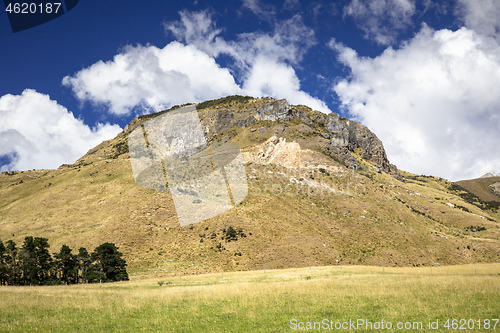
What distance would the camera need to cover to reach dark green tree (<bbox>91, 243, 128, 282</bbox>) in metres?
46.3

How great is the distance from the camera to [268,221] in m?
73.5

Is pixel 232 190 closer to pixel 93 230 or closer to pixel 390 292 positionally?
pixel 93 230

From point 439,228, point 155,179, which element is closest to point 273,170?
point 155,179

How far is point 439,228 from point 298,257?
58.2 m

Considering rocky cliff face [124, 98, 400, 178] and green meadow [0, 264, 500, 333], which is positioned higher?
rocky cliff face [124, 98, 400, 178]

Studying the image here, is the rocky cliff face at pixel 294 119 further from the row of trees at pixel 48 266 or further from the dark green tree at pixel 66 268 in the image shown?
the dark green tree at pixel 66 268

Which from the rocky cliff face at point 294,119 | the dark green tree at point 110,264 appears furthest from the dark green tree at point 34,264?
the rocky cliff face at point 294,119

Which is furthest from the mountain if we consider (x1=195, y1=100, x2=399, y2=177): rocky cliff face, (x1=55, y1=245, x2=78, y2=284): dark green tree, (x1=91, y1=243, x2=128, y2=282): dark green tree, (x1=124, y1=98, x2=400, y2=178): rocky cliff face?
(x1=195, y1=100, x2=399, y2=177): rocky cliff face

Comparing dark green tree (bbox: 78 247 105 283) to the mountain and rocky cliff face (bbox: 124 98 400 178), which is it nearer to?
the mountain

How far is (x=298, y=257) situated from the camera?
201ft

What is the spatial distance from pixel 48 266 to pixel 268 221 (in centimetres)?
4538

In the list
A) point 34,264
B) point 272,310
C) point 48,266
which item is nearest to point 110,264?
point 48,266

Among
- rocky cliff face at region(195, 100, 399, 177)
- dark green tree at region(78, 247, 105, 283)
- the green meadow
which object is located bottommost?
the green meadow

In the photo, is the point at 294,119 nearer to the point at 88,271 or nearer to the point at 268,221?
the point at 268,221
